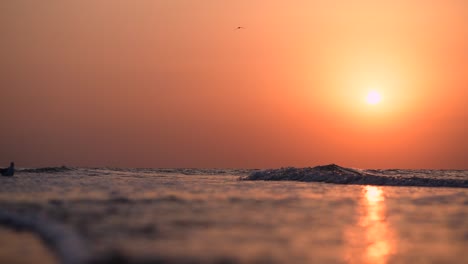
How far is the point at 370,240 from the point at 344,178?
24591 mm

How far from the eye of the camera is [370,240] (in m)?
10.5

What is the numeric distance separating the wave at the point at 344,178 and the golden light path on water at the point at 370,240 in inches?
731

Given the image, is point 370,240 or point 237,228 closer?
point 370,240

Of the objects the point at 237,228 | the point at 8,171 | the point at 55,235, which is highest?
the point at 8,171

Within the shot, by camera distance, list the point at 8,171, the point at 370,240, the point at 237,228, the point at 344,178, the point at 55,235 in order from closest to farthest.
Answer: the point at 370,240 → the point at 55,235 → the point at 237,228 → the point at 344,178 → the point at 8,171

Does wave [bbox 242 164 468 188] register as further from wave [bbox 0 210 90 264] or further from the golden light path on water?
wave [bbox 0 210 90 264]

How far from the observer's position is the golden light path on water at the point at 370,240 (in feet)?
29.6

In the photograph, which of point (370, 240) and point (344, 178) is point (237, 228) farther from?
point (344, 178)

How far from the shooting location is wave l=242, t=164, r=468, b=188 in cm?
3238

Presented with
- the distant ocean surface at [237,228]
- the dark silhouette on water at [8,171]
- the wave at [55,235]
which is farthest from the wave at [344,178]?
the wave at [55,235]

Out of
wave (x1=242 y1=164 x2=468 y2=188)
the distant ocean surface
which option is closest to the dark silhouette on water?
wave (x1=242 y1=164 x2=468 y2=188)

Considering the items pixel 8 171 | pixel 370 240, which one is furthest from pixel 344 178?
pixel 370 240

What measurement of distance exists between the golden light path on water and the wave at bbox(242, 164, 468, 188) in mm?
18563

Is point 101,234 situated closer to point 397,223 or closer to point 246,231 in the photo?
point 246,231
